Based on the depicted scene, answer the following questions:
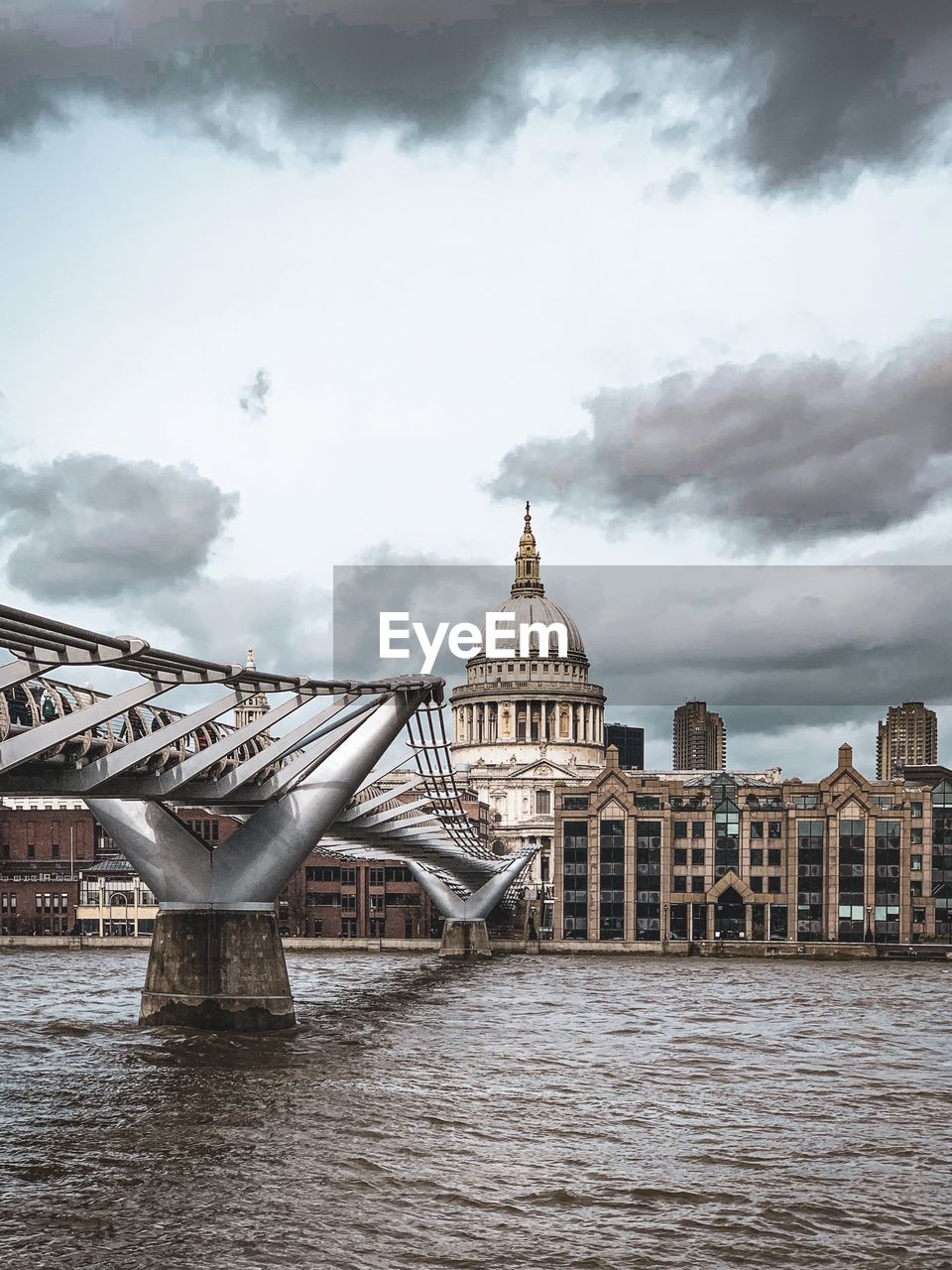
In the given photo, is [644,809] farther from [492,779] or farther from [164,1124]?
[164,1124]

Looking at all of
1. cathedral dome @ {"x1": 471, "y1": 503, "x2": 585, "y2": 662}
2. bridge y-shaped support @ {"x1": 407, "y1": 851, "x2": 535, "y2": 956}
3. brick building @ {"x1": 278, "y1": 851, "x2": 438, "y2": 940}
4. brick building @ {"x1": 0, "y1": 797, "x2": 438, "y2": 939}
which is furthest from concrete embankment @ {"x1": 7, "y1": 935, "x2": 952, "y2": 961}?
cathedral dome @ {"x1": 471, "y1": 503, "x2": 585, "y2": 662}

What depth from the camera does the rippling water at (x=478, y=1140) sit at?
2116 cm

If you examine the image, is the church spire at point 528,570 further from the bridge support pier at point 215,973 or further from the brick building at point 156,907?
the bridge support pier at point 215,973

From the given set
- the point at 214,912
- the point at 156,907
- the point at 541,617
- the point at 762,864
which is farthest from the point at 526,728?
the point at 214,912

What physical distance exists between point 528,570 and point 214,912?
14228 centimetres

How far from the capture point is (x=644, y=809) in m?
103

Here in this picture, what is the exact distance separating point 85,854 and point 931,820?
180 ft

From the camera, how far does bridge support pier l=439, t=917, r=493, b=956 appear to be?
303ft

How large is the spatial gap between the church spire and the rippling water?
428 ft

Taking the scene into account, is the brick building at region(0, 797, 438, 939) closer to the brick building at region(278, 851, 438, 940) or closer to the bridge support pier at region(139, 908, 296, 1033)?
the brick building at region(278, 851, 438, 940)

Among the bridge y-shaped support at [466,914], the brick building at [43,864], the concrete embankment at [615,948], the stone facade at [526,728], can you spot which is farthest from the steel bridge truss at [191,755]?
the stone facade at [526,728]

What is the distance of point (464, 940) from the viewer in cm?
9312

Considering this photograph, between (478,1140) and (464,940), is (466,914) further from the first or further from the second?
(478,1140)

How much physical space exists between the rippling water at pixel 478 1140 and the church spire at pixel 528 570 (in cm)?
13032
